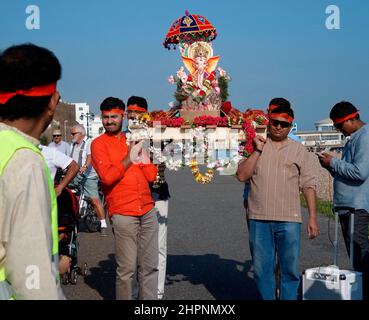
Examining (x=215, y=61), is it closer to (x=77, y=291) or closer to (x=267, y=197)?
(x=267, y=197)

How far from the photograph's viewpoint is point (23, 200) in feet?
7.46

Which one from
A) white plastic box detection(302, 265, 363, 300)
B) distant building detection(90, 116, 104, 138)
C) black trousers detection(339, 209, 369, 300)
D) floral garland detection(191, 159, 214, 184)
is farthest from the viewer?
distant building detection(90, 116, 104, 138)

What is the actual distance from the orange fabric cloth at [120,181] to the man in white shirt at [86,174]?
5.89m

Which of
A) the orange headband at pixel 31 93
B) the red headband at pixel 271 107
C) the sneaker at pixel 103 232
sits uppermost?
the red headband at pixel 271 107

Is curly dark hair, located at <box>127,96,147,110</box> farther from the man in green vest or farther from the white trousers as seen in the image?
the man in green vest

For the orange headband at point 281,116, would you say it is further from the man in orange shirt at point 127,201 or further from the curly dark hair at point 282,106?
the man in orange shirt at point 127,201

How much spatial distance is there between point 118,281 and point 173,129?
1756 mm

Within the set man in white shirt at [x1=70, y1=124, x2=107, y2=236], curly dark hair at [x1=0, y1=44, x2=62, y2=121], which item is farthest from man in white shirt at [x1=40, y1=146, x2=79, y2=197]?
curly dark hair at [x1=0, y1=44, x2=62, y2=121]

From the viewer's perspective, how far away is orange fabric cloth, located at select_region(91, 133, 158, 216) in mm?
6203

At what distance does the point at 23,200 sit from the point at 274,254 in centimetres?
427

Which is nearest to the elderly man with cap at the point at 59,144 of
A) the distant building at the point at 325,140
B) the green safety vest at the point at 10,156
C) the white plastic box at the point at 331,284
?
the distant building at the point at 325,140

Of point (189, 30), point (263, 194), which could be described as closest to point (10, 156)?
point (263, 194)

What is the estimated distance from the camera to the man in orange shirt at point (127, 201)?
6207mm

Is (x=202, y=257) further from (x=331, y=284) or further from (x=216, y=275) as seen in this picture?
(x=331, y=284)
